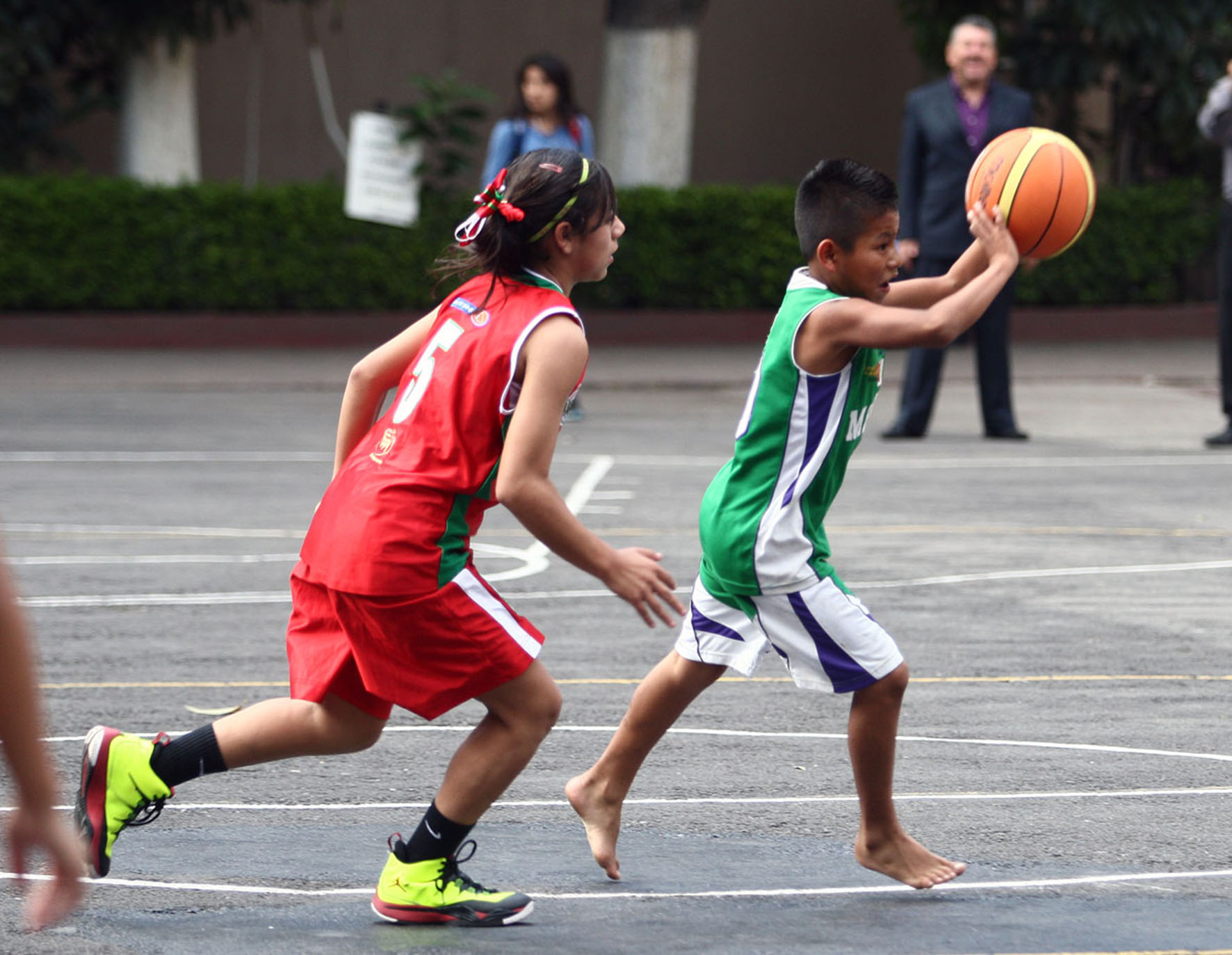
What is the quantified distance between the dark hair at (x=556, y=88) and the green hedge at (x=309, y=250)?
227 inches

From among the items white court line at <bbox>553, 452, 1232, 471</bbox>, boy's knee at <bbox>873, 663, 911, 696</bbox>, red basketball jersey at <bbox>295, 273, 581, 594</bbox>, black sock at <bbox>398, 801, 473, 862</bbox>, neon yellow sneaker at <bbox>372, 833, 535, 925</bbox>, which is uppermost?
red basketball jersey at <bbox>295, 273, 581, 594</bbox>

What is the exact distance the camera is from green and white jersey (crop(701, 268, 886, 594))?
4.28 meters

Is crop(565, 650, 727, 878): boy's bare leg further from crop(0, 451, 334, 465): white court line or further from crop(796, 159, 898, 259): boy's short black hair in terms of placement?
crop(0, 451, 334, 465): white court line

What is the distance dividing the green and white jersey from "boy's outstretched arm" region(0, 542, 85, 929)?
2.32 metres

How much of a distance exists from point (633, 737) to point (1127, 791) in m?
1.41

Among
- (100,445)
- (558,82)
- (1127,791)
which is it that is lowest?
(100,445)

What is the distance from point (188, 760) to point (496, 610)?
28.4 inches

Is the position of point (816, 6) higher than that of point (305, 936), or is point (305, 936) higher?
point (816, 6)

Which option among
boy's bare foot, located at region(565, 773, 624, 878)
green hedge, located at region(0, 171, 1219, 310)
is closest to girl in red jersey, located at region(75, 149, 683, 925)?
boy's bare foot, located at region(565, 773, 624, 878)

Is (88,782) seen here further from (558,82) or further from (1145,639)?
(558,82)

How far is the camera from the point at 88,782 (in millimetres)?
4008

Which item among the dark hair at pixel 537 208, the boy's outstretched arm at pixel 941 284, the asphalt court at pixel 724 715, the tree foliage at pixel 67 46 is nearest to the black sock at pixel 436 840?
the asphalt court at pixel 724 715

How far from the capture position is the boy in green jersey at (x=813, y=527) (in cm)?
423

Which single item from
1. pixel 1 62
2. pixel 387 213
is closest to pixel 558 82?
pixel 387 213
